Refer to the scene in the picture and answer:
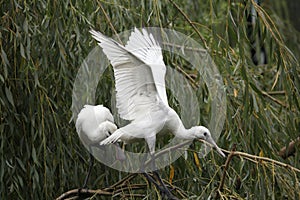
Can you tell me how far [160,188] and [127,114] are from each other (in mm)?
263

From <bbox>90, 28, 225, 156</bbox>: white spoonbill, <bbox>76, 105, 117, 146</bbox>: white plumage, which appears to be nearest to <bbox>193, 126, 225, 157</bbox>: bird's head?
<bbox>90, 28, 225, 156</bbox>: white spoonbill

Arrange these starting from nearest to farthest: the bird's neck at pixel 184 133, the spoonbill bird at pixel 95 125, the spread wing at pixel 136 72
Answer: the spread wing at pixel 136 72 < the bird's neck at pixel 184 133 < the spoonbill bird at pixel 95 125

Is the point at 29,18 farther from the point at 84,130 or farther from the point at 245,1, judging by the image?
the point at 245,1

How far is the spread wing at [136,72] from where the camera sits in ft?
6.63

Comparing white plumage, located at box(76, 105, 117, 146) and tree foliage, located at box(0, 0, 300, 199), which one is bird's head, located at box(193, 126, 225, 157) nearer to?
tree foliage, located at box(0, 0, 300, 199)

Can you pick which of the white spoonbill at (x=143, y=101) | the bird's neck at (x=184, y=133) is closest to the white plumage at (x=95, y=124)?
the white spoonbill at (x=143, y=101)

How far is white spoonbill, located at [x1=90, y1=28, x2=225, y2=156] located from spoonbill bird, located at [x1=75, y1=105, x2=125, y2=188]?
0.15m

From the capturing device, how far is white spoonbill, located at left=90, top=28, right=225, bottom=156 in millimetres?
2061

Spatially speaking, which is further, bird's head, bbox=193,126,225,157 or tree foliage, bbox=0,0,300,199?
tree foliage, bbox=0,0,300,199

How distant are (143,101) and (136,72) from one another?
0.12 m

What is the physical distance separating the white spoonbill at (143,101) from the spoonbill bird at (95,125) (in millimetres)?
154

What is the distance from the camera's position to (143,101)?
2.14 metres

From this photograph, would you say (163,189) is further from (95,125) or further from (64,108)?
(64,108)

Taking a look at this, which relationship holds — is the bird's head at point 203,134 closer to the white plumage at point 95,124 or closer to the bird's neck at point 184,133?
the bird's neck at point 184,133
